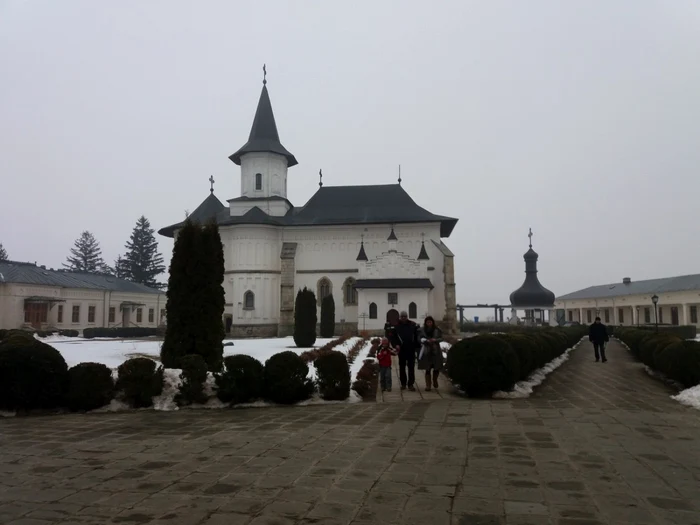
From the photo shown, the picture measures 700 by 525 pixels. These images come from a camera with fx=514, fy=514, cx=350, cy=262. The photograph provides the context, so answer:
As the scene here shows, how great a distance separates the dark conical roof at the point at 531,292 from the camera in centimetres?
4338

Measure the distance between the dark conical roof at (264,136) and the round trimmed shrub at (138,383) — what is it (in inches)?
1409

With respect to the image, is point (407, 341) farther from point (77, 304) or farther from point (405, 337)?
point (77, 304)

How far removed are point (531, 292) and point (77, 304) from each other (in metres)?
42.5

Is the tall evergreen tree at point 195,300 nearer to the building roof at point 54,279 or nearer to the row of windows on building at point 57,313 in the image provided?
the row of windows on building at point 57,313

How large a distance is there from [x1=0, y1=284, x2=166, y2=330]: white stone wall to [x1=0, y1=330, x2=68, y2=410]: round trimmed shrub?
41.3m

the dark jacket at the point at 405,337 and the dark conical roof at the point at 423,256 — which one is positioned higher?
the dark conical roof at the point at 423,256

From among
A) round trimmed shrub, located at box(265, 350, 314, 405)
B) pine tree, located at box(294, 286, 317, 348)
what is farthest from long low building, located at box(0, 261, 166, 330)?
round trimmed shrub, located at box(265, 350, 314, 405)

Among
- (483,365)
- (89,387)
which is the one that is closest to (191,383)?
(89,387)

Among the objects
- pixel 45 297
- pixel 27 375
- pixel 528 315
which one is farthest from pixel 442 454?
pixel 45 297

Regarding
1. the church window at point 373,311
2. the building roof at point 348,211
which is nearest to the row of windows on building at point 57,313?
the building roof at point 348,211

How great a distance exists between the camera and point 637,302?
6031 cm

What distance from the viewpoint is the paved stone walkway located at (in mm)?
4141

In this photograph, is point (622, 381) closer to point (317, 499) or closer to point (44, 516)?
point (317, 499)

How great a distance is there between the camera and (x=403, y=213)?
42.5 meters
